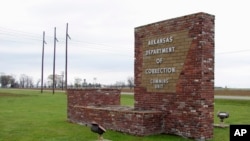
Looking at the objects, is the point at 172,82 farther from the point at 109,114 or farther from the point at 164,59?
the point at 109,114

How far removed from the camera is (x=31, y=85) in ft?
490

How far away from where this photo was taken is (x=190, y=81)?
9.96 meters

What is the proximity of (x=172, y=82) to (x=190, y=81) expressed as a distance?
29.9 inches

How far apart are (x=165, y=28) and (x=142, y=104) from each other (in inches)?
105

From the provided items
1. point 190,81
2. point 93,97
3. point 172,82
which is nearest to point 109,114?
point 172,82

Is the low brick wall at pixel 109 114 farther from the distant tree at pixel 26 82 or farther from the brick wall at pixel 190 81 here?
the distant tree at pixel 26 82

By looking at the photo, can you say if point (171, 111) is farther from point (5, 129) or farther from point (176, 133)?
point (5, 129)

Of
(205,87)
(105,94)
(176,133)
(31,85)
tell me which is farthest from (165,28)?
(31,85)

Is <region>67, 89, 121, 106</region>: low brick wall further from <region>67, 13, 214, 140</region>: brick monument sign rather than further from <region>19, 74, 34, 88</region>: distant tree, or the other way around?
<region>19, 74, 34, 88</region>: distant tree

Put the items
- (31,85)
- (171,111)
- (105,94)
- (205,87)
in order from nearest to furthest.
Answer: (205,87), (171,111), (105,94), (31,85)

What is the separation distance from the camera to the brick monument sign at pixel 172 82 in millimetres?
9766

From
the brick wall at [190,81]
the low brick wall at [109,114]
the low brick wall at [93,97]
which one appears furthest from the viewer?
the low brick wall at [93,97]

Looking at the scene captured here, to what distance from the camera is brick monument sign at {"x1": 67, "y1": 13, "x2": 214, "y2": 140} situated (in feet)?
32.0

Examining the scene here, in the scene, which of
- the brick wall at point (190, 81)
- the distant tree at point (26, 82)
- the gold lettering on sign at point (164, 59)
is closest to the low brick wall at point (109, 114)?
the brick wall at point (190, 81)
